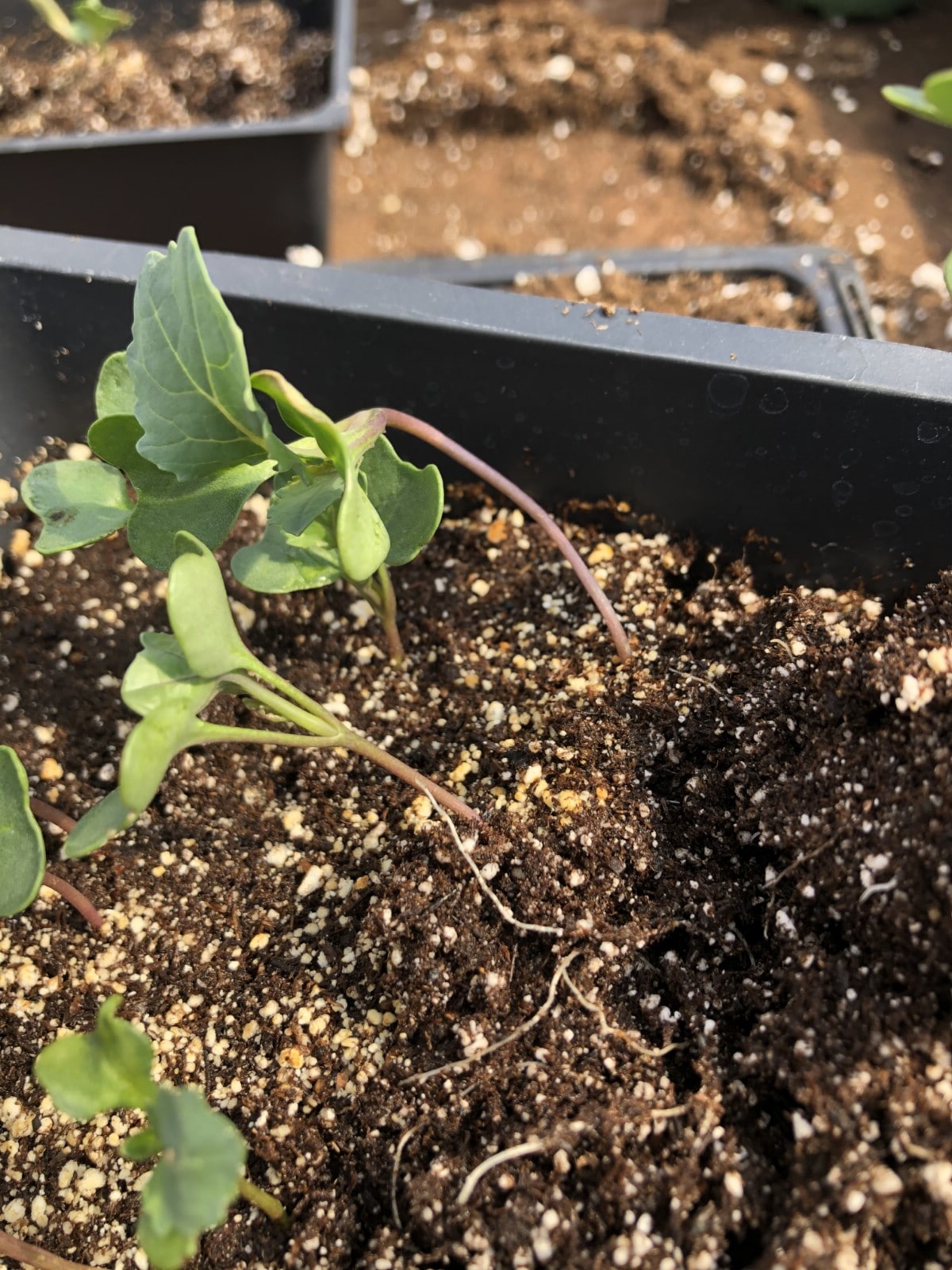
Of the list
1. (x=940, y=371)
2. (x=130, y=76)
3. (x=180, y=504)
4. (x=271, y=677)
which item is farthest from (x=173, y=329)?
(x=130, y=76)

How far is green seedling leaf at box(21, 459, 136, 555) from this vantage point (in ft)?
2.48

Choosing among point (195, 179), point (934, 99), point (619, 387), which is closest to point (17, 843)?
point (619, 387)

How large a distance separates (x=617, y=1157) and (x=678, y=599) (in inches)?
19.7

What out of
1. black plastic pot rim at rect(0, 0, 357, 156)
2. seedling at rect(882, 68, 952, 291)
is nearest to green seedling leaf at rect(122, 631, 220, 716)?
seedling at rect(882, 68, 952, 291)

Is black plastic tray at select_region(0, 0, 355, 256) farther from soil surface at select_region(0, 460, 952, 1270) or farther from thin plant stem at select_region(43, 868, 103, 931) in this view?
thin plant stem at select_region(43, 868, 103, 931)

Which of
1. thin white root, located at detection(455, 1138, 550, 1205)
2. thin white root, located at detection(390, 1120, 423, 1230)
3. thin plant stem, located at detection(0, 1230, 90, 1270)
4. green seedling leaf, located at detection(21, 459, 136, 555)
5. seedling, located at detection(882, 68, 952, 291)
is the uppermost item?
seedling, located at detection(882, 68, 952, 291)

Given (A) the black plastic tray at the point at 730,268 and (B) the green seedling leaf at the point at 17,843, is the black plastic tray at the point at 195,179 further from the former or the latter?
(B) the green seedling leaf at the point at 17,843

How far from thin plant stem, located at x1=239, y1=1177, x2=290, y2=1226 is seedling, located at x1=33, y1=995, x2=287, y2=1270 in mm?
114

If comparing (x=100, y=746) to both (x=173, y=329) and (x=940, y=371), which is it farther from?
(x=940, y=371)

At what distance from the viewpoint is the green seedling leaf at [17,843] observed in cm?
64

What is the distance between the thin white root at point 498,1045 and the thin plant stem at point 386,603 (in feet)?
1.15

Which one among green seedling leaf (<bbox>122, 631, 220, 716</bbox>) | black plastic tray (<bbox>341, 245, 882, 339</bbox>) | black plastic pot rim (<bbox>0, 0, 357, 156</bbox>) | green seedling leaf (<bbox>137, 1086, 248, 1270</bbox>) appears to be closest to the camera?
green seedling leaf (<bbox>137, 1086, 248, 1270</bbox>)

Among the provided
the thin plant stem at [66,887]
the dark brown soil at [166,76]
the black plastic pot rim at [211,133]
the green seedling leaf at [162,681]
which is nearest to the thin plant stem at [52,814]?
the thin plant stem at [66,887]

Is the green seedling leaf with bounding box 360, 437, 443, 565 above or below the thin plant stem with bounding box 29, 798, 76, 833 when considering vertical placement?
above
